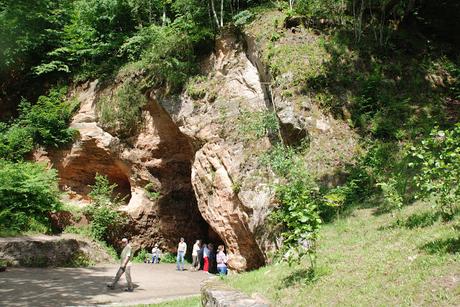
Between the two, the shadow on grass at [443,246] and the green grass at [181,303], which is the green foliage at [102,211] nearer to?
the green grass at [181,303]

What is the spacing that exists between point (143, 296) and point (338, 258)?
19.5 ft

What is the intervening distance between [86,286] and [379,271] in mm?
8936

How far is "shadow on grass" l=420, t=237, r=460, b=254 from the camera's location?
5908 mm

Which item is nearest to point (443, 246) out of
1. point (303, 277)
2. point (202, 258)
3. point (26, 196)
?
point (303, 277)

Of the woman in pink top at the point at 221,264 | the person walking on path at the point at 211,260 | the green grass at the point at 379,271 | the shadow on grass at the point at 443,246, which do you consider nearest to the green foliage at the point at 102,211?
the person walking on path at the point at 211,260

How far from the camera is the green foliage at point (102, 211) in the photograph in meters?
18.6

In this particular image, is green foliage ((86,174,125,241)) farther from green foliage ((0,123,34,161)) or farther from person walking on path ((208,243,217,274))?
person walking on path ((208,243,217,274))

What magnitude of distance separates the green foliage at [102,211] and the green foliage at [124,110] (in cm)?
264

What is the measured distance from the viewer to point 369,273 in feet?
20.3

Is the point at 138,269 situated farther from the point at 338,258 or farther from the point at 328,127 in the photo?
the point at 338,258

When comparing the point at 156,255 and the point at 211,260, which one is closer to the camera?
the point at 211,260

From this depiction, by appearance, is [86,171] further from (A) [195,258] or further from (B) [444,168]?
(B) [444,168]

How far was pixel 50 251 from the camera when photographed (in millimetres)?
15805

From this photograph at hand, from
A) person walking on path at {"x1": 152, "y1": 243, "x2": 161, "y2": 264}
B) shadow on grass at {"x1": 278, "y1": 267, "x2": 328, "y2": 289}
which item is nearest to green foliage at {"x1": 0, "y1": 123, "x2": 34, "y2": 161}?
person walking on path at {"x1": 152, "y1": 243, "x2": 161, "y2": 264}
